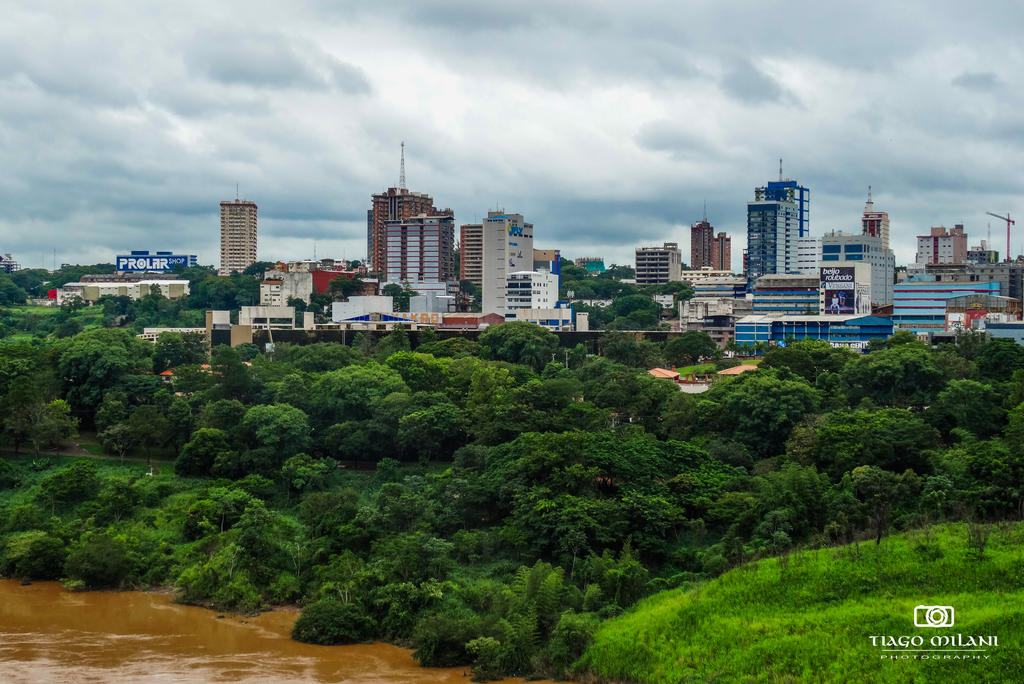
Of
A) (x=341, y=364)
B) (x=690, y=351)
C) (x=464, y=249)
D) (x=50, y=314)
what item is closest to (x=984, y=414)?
(x=690, y=351)

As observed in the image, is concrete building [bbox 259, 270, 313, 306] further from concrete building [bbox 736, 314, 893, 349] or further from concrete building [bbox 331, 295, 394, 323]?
concrete building [bbox 736, 314, 893, 349]

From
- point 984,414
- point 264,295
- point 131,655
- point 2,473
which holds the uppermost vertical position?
point 264,295

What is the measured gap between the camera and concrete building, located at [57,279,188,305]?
2554 inches

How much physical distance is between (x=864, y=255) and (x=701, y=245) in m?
40.1

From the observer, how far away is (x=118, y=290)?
6662 centimetres

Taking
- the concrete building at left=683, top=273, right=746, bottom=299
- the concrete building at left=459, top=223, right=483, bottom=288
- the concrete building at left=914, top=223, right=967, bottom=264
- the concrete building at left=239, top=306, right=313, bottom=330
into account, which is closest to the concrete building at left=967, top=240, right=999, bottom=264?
the concrete building at left=914, top=223, right=967, bottom=264

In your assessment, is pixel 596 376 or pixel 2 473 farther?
pixel 596 376

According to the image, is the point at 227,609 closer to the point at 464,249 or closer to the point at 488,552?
the point at 488,552

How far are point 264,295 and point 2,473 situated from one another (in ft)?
132

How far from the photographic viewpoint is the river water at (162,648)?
16.2 metres

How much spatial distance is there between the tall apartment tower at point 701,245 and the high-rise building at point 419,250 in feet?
120

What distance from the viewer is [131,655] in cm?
1706
